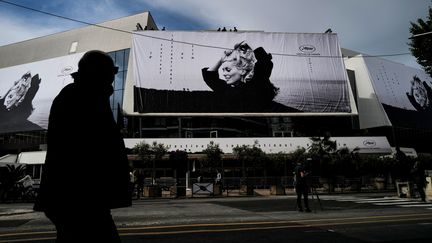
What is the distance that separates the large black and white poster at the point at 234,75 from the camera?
50.6 metres

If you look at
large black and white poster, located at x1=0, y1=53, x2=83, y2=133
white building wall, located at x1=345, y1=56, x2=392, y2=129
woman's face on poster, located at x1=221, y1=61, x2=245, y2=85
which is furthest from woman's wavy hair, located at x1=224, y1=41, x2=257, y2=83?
large black and white poster, located at x1=0, y1=53, x2=83, y2=133

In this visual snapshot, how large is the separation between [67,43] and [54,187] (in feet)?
229

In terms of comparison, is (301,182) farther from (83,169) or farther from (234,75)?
(234,75)

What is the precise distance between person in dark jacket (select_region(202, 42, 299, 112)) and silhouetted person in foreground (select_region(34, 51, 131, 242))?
48247 mm

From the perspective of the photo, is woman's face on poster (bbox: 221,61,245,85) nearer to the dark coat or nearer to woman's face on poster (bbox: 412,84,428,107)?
woman's face on poster (bbox: 412,84,428,107)

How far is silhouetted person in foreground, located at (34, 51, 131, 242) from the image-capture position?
2.26 metres

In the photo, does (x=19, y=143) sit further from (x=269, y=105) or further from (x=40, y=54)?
(x=269, y=105)

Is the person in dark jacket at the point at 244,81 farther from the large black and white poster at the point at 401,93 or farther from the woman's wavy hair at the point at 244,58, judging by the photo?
the large black and white poster at the point at 401,93

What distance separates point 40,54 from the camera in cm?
6988

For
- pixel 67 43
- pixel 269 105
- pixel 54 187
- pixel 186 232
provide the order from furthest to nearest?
pixel 67 43 < pixel 269 105 < pixel 186 232 < pixel 54 187

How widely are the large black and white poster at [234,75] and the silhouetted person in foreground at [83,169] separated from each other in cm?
4764

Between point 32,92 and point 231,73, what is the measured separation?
88.5 feet

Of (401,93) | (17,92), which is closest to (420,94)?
(401,93)

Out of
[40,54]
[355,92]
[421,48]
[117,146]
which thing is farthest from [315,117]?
[117,146]
